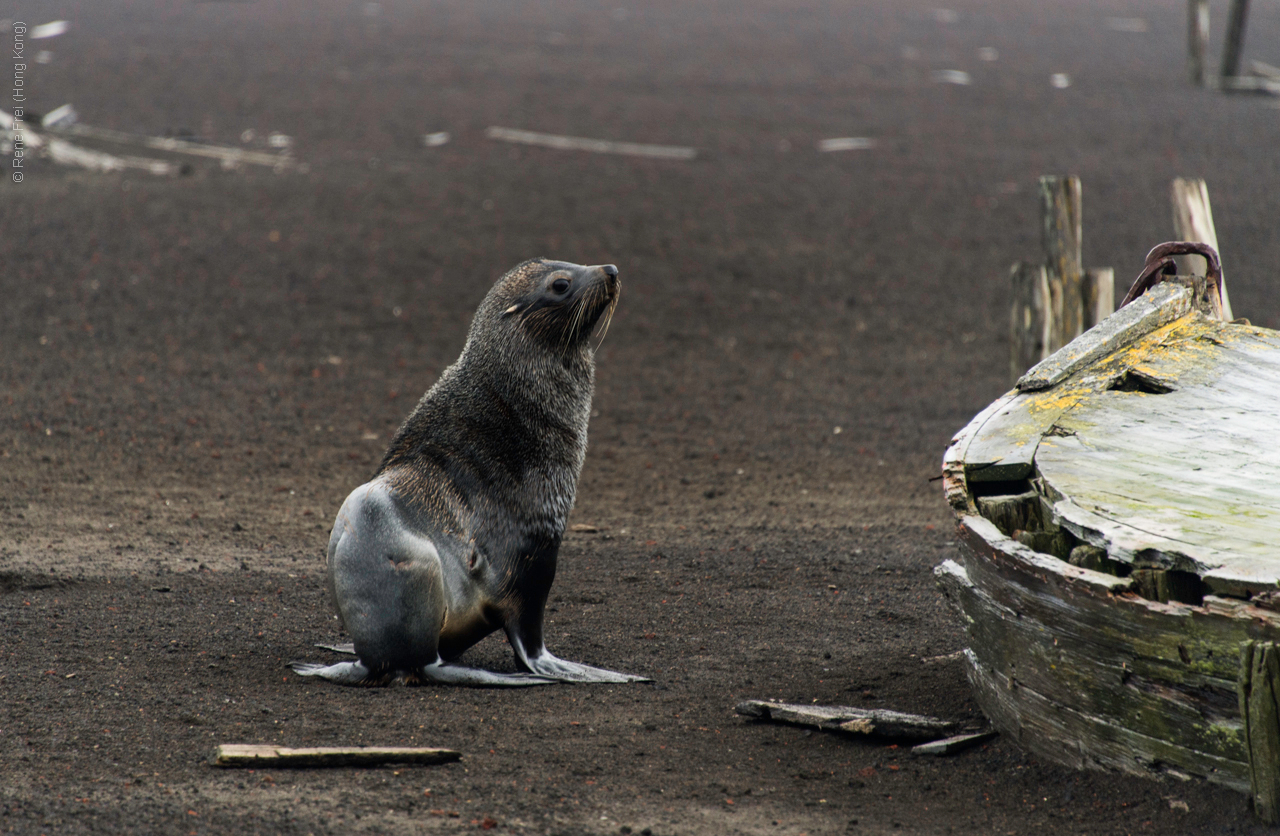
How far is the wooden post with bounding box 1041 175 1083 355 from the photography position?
293 inches

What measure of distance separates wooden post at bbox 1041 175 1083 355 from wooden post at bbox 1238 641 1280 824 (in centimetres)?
483

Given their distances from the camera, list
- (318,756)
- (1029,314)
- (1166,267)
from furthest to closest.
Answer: (1029,314), (1166,267), (318,756)

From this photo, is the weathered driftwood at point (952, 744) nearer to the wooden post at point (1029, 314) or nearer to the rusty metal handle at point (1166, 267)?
the rusty metal handle at point (1166, 267)

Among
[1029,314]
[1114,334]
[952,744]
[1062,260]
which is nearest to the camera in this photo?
[952,744]

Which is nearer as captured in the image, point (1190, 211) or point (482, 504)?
point (482, 504)

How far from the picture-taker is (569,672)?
4332mm

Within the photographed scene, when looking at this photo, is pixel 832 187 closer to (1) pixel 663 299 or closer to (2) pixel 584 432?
(1) pixel 663 299

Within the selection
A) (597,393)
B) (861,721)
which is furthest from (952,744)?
(597,393)

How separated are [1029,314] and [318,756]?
5648mm

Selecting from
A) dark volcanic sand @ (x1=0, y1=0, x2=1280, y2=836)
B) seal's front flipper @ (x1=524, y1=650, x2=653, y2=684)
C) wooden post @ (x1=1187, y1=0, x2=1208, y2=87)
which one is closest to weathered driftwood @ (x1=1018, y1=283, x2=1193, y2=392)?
dark volcanic sand @ (x1=0, y1=0, x2=1280, y2=836)

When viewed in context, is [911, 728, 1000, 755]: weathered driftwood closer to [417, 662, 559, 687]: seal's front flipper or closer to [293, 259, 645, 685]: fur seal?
[293, 259, 645, 685]: fur seal

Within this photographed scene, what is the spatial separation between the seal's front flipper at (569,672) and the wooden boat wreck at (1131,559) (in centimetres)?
121

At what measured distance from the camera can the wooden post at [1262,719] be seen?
9.13ft
